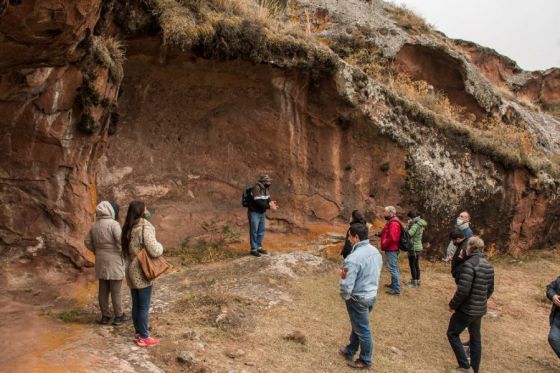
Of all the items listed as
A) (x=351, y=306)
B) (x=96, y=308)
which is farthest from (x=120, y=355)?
(x=351, y=306)

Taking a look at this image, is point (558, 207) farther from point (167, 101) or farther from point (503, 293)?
point (167, 101)

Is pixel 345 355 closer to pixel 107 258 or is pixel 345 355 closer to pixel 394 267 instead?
pixel 107 258

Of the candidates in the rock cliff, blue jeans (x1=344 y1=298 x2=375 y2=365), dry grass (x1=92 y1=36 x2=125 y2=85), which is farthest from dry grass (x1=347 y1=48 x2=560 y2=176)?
blue jeans (x1=344 y1=298 x2=375 y2=365)

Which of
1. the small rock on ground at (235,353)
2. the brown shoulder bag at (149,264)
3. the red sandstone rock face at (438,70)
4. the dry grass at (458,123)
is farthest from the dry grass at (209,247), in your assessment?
the red sandstone rock face at (438,70)

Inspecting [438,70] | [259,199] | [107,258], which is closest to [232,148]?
[259,199]

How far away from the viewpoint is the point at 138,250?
5352mm

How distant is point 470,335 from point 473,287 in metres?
0.73

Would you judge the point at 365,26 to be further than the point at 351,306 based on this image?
Yes

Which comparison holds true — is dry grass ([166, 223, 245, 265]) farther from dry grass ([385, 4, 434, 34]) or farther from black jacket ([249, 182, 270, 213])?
dry grass ([385, 4, 434, 34])

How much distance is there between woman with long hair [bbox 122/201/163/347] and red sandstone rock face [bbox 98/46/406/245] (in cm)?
448

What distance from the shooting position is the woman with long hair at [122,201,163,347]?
5266 millimetres

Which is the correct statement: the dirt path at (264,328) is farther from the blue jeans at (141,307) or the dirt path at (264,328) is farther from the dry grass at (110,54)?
the dry grass at (110,54)

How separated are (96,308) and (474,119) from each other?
42.2 feet

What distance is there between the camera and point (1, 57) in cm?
450
